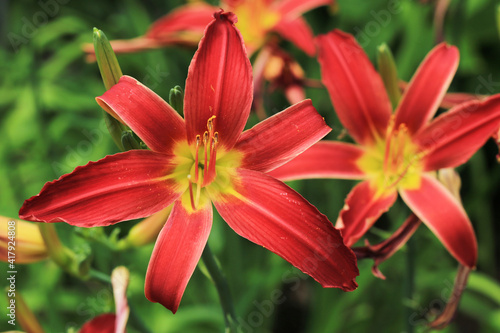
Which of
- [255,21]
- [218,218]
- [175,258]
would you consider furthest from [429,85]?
[218,218]

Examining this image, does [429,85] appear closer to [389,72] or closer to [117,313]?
[389,72]

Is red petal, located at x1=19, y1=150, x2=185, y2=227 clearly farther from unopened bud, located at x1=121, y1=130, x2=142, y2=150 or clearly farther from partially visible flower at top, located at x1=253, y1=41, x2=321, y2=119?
partially visible flower at top, located at x1=253, y1=41, x2=321, y2=119

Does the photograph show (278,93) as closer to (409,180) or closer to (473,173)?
(473,173)

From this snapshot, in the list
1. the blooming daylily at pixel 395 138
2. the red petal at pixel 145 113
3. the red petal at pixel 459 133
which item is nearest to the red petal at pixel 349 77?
the blooming daylily at pixel 395 138

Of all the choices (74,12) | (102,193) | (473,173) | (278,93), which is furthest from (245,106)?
(74,12)

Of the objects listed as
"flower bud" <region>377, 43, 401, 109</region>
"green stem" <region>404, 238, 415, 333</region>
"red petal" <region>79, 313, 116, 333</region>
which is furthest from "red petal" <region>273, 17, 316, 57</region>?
"red petal" <region>79, 313, 116, 333</region>

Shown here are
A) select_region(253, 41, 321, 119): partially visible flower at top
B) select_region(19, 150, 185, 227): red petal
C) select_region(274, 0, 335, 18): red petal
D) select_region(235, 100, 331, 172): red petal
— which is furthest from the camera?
select_region(274, 0, 335, 18): red petal
